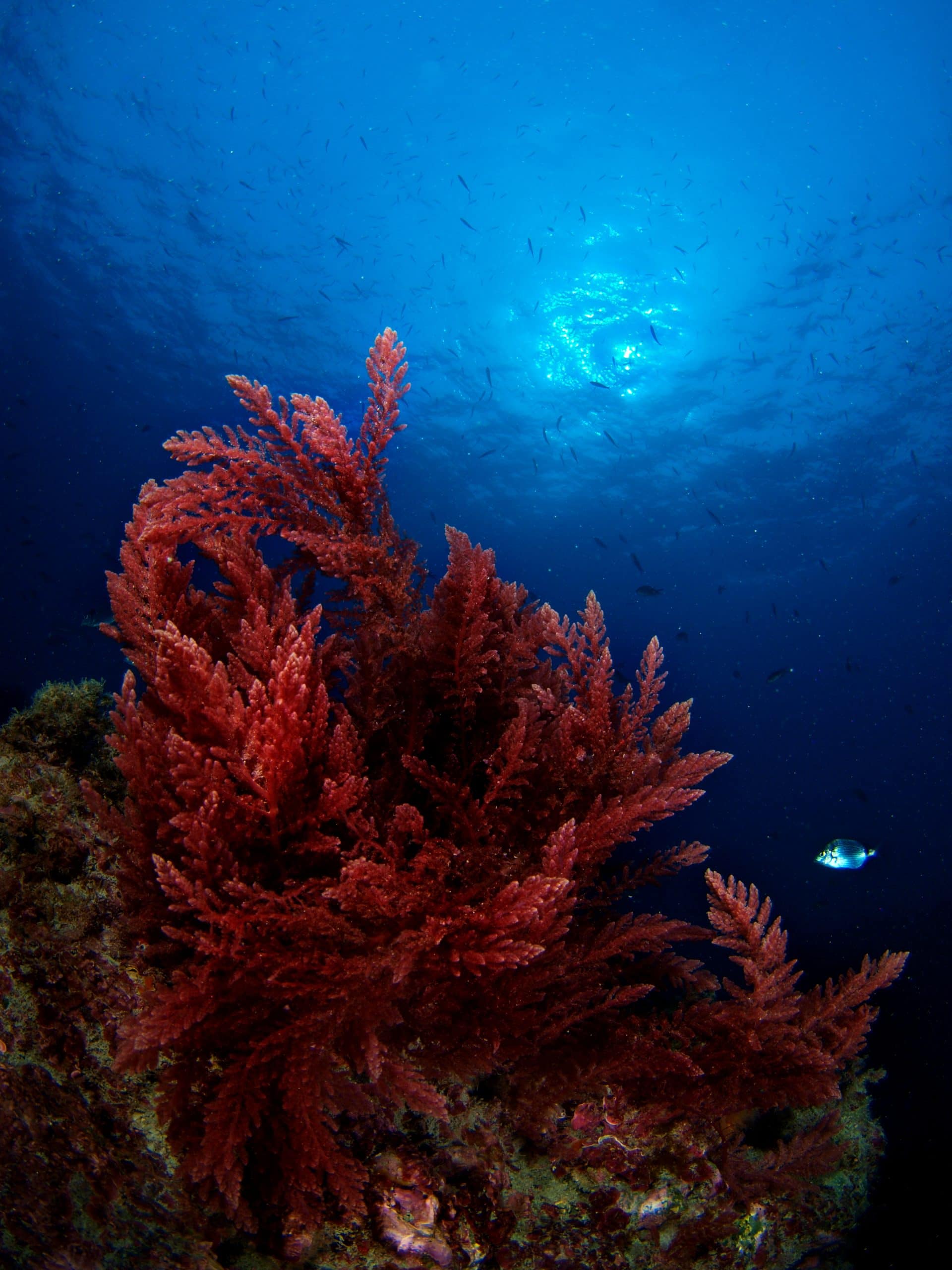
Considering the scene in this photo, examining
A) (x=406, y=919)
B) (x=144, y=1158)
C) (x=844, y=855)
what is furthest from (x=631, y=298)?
(x=144, y=1158)

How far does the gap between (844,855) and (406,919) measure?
10272mm

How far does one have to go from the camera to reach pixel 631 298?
18797 millimetres

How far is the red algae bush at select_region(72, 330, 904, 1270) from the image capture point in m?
2.08

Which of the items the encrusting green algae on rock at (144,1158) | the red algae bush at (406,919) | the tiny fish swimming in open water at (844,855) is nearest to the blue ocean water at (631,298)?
the tiny fish swimming in open water at (844,855)

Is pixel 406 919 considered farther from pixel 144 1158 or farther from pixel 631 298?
pixel 631 298

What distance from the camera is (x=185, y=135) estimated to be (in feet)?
59.2

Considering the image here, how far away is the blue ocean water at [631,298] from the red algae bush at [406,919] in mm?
5483

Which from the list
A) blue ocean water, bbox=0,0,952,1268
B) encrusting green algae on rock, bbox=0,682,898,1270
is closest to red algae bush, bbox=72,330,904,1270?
encrusting green algae on rock, bbox=0,682,898,1270

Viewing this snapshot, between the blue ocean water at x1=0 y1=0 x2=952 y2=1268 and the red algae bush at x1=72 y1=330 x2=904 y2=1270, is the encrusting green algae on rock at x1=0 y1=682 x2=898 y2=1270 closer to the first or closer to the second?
the red algae bush at x1=72 y1=330 x2=904 y2=1270

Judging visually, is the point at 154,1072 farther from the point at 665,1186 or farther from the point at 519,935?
the point at 665,1186

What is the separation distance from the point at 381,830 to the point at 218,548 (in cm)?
176

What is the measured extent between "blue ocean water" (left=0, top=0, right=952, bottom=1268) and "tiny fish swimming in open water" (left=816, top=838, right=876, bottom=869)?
10.2 ft

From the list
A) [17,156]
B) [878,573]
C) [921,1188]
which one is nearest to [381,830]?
[921,1188]

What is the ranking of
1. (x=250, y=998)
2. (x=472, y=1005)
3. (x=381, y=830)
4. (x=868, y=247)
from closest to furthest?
(x=250, y=998) < (x=472, y=1005) < (x=381, y=830) < (x=868, y=247)
